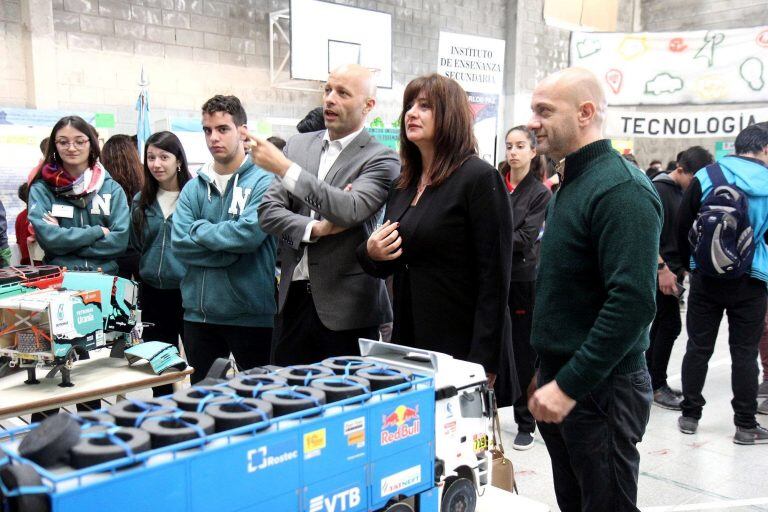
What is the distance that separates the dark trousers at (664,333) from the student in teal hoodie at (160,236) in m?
2.57

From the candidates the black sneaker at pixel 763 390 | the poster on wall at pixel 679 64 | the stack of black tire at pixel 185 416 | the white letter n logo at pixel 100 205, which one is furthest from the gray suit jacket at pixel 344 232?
the poster on wall at pixel 679 64

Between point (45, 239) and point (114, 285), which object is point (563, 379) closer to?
point (114, 285)

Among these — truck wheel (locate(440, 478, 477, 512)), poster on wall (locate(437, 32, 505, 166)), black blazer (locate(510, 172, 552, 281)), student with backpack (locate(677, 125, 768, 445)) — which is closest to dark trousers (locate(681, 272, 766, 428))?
student with backpack (locate(677, 125, 768, 445))

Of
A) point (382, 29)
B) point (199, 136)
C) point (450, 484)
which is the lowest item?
point (450, 484)

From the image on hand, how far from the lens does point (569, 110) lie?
150 centimetres

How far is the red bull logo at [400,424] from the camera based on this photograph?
130 cm

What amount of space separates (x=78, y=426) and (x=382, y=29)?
7.52 meters

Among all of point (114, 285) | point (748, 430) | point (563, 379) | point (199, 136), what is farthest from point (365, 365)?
point (199, 136)

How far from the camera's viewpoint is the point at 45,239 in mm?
2705

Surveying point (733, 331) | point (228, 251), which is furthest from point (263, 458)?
point (733, 331)

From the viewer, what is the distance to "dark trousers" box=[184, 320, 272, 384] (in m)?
2.41

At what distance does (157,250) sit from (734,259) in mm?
2564

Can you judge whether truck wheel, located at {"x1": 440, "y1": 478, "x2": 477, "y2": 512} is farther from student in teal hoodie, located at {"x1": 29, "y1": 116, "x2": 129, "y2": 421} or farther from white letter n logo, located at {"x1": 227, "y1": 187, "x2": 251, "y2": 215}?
student in teal hoodie, located at {"x1": 29, "y1": 116, "x2": 129, "y2": 421}

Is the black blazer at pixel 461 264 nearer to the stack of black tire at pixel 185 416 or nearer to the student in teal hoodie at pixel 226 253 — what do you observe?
the stack of black tire at pixel 185 416
